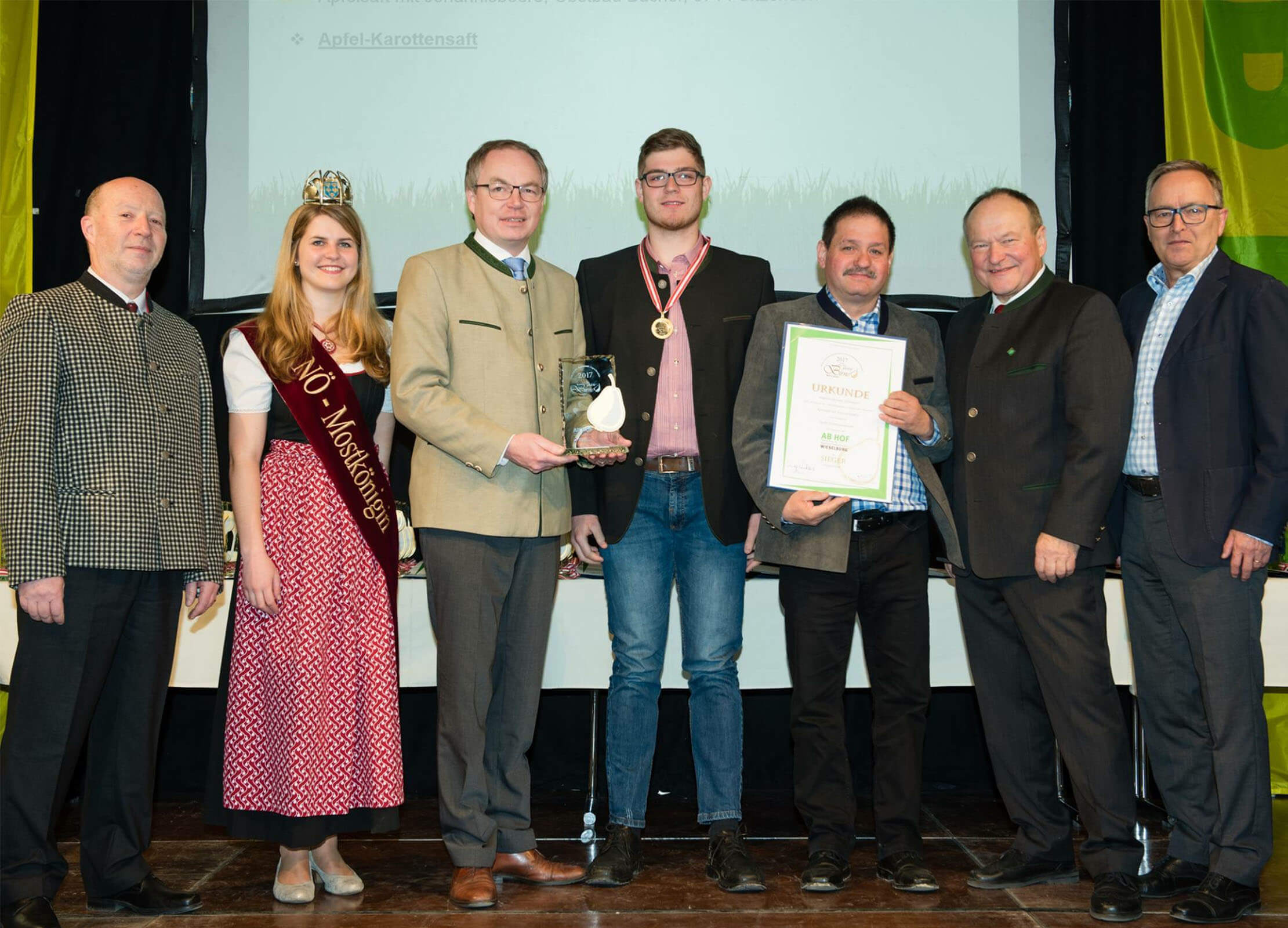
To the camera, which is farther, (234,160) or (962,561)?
(234,160)

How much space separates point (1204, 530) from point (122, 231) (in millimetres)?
2672

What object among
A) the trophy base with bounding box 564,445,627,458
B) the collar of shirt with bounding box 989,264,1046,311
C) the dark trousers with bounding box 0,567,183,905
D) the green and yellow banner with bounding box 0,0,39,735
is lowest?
the dark trousers with bounding box 0,567,183,905

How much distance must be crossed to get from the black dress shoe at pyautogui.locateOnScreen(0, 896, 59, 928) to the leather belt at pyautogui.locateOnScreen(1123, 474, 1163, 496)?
8.95ft

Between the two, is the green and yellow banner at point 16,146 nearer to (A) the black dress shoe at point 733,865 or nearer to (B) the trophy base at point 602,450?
(B) the trophy base at point 602,450

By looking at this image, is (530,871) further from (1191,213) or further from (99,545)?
(1191,213)

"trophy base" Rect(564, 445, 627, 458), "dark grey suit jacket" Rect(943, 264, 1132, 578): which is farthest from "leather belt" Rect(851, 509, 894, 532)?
"trophy base" Rect(564, 445, 627, 458)

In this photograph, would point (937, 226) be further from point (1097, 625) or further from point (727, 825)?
point (727, 825)

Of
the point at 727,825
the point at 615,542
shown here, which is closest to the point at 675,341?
the point at 615,542

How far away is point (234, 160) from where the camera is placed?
162 inches

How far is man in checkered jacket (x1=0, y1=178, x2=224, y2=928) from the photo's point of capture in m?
2.46

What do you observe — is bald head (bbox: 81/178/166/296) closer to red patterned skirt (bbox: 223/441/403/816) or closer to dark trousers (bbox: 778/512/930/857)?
red patterned skirt (bbox: 223/441/403/816)

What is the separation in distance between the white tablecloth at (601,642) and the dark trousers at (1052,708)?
65cm

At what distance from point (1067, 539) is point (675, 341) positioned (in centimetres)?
107

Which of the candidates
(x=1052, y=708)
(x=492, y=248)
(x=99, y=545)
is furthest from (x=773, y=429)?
(x=99, y=545)
